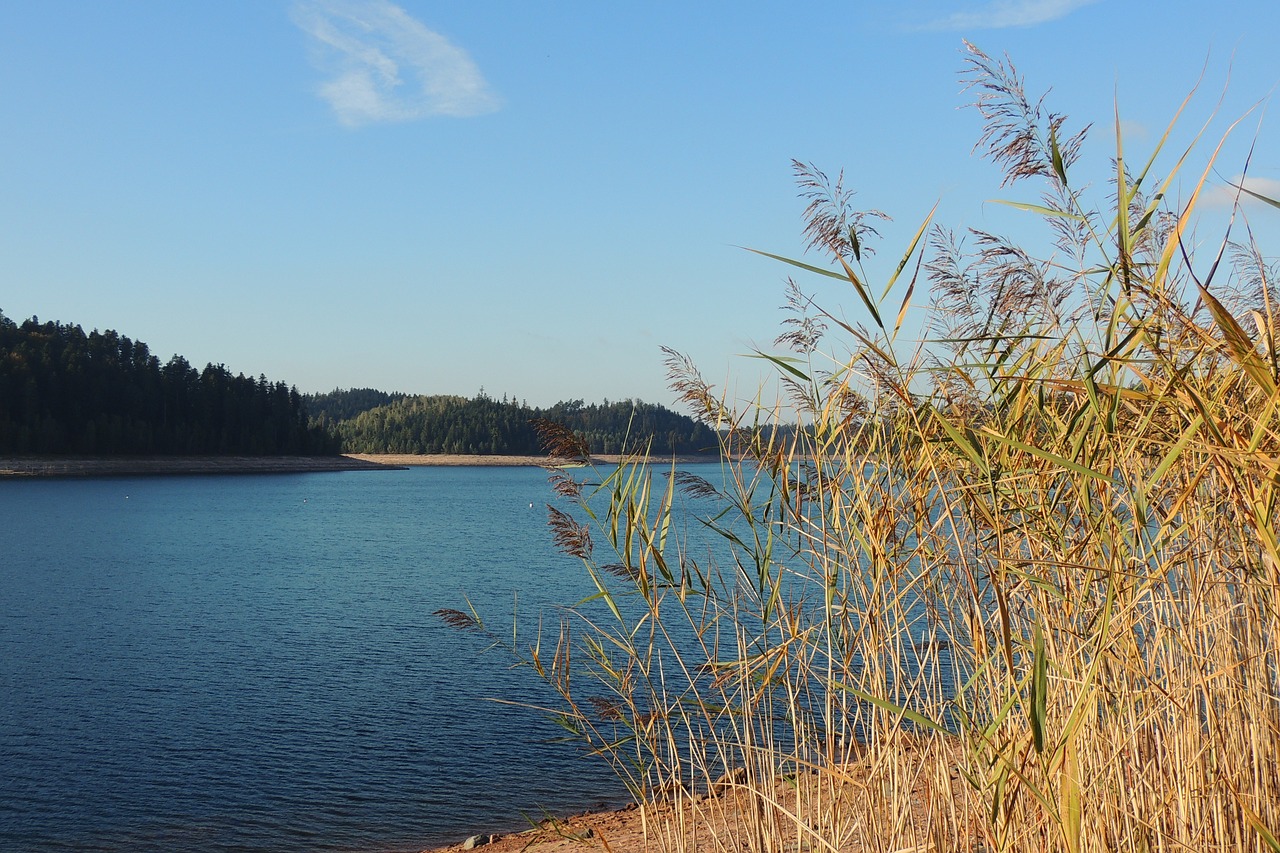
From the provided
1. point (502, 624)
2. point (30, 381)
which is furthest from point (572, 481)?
point (30, 381)

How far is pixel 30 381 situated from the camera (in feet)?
265

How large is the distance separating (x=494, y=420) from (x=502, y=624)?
124 metres

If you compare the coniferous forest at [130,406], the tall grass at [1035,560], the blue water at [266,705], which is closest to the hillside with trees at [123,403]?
the coniferous forest at [130,406]

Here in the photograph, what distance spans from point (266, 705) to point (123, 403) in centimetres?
8548

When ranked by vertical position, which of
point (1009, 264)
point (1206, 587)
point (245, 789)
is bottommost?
point (245, 789)

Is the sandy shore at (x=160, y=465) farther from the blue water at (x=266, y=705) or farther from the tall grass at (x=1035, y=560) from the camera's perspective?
the tall grass at (x=1035, y=560)

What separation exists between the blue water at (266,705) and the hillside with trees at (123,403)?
183 ft

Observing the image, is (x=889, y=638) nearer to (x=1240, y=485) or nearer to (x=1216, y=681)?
(x=1216, y=681)

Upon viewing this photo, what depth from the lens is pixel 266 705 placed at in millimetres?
14258

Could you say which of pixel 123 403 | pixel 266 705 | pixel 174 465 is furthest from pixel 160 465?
pixel 266 705

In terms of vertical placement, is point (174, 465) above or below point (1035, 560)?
below

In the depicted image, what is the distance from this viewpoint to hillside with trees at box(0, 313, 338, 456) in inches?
3174

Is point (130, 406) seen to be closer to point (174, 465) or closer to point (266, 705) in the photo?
point (174, 465)

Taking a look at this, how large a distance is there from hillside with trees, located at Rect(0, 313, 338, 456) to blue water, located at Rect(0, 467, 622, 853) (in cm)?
5581
